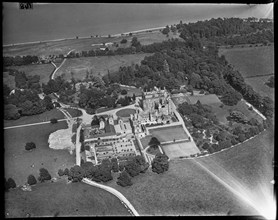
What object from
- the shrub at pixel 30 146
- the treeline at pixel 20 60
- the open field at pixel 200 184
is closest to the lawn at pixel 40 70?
the treeline at pixel 20 60

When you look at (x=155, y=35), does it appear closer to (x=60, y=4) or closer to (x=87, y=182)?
(x=60, y=4)

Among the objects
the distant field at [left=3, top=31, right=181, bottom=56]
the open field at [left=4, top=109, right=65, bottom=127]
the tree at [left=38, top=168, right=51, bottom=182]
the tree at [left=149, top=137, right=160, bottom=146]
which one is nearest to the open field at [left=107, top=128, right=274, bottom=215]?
the tree at [left=149, top=137, right=160, bottom=146]

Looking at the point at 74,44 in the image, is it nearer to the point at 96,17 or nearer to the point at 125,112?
the point at 96,17

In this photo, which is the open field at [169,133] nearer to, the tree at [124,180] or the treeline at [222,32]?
the tree at [124,180]

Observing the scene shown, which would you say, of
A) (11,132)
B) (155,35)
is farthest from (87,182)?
(155,35)

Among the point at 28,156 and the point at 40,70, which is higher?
the point at 40,70

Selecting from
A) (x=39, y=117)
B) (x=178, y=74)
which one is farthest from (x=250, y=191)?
(x=39, y=117)

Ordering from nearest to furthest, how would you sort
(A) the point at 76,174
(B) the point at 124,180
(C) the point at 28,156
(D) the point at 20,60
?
(B) the point at 124,180, (A) the point at 76,174, (C) the point at 28,156, (D) the point at 20,60
